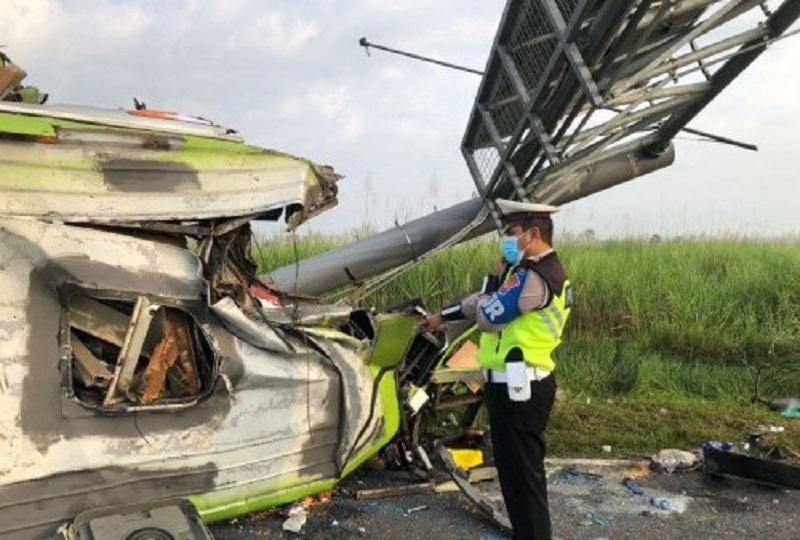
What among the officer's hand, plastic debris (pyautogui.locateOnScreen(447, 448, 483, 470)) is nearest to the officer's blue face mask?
the officer's hand

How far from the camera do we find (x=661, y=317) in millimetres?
9680

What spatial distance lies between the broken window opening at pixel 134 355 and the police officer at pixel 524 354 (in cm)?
138

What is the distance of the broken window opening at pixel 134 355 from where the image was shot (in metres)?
3.73

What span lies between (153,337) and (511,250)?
1783mm

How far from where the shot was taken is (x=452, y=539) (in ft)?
15.2

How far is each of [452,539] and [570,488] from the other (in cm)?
120

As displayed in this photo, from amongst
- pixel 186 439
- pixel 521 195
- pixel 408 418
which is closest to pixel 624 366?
pixel 521 195

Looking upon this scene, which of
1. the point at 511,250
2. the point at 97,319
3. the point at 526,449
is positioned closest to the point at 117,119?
the point at 97,319

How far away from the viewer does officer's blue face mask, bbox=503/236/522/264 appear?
13.8ft

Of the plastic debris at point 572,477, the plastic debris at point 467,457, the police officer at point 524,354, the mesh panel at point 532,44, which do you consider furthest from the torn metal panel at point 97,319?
the mesh panel at point 532,44

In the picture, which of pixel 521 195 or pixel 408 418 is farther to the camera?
pixel 521 195

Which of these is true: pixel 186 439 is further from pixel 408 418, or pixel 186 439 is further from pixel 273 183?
pixel 408 418

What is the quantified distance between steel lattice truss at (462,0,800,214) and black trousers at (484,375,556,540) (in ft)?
7.35

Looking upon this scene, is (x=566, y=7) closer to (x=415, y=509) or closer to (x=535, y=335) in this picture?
(x=535, y=335)
